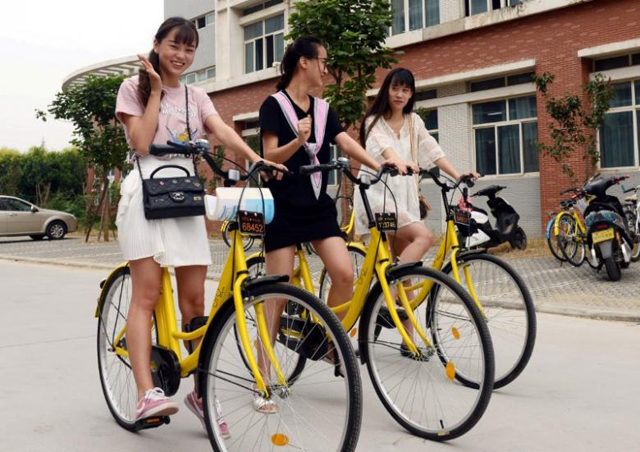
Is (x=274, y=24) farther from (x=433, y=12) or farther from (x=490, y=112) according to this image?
(x=490, y=112)

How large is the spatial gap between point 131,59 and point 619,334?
1437 inches

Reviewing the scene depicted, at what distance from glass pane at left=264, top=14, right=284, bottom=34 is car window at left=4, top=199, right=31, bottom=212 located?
10287 mm

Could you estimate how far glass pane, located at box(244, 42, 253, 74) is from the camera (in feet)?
84.8

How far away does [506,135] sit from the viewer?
1764 centimetres

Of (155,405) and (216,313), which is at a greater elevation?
(216,313)

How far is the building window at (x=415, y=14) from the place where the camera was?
19188mm

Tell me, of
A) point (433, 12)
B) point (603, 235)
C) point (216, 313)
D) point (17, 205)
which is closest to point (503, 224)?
point (603, 235)

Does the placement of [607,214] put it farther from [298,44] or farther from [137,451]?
[137,451]

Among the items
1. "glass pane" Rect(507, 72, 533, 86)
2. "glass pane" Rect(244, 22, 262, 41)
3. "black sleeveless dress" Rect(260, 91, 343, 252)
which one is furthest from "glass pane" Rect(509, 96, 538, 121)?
"black sleeveless dress" Rect(260, 91, 343, 252)

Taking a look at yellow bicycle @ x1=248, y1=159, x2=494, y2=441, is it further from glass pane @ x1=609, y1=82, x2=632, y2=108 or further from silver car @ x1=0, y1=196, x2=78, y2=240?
silver car @ x1=0, y1=196, x2=78, y2=240

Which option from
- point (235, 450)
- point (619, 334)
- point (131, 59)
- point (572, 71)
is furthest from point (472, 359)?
point (131, 59)

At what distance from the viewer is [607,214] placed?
852cm

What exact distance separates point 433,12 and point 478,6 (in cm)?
147

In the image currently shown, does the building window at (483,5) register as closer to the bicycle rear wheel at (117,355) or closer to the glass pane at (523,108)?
the glass pane at (523,108)
